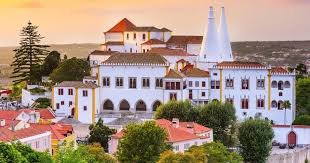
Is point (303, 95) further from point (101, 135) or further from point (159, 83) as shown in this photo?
point (101, 135)

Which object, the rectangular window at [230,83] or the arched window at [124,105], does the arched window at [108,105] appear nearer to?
the arched window at [124,105]

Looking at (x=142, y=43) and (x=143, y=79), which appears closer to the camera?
(x=143, y=79)

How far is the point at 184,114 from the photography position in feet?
200

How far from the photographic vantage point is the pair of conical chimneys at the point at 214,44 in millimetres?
74812

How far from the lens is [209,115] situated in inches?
2414

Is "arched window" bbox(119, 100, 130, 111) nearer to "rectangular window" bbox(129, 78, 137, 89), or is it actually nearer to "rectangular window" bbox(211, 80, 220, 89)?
"rectangular window" bbox(129, 78, 137, 89)

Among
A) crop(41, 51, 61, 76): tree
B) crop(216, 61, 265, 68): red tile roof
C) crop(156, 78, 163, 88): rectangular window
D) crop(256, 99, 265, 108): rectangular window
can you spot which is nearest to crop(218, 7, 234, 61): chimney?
crop(216, 61, 265, 68): red tile roof

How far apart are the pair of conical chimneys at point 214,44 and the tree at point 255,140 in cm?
1590

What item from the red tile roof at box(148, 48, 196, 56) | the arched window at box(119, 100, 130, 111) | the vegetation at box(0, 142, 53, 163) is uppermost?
the red tile roof at box(148, 48, 196, 56)

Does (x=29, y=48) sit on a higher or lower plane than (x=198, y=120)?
higher

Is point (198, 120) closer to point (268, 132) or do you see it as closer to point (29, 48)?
point (268, 132)

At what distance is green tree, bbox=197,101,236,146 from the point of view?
60.5 metres

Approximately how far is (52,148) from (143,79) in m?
23.8

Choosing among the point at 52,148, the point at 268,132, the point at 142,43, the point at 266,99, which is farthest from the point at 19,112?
the point at 142,43
